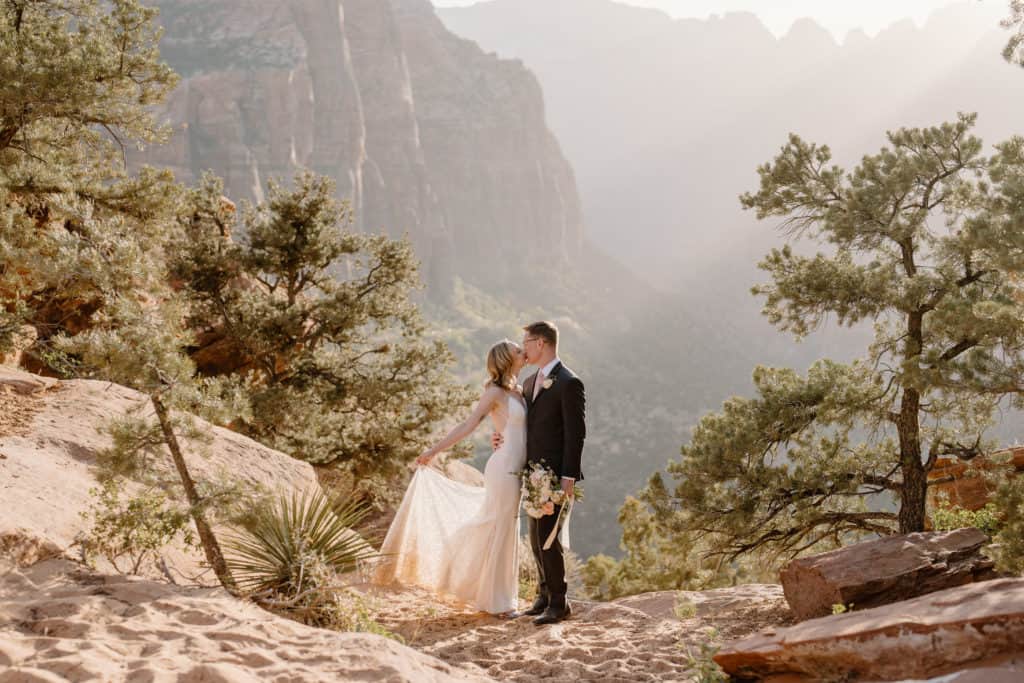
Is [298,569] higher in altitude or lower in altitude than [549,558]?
lower

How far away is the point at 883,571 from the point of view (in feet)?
19.7

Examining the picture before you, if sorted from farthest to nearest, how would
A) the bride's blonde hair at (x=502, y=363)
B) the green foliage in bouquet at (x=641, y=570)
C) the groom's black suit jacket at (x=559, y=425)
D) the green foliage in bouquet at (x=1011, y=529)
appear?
the green foliage in bouquet at (x=641, y=570), the green foliage in bouquet at (x=1011, y=529), the bride's blonde hair at (x=502, y=363), the groom's black suit jacket at (x=559, y=425)

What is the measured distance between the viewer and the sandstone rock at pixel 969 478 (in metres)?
10.4

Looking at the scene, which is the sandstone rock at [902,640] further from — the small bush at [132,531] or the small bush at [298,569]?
the small bush at [132,531]

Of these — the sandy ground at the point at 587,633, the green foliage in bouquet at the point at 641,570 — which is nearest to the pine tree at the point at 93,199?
the sandy ground at the point at 587,633

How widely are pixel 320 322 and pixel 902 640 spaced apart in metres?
15.2

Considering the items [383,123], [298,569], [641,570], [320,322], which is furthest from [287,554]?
Result: [383,123]

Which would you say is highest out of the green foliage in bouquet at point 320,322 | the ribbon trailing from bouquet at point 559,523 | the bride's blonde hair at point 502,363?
the green foliage in bouquet at point 320,322

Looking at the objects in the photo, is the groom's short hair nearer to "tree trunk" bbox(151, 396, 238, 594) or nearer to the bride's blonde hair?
the bride's blonde hair

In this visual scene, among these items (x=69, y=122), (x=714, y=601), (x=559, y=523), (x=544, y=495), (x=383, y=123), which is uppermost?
(x=383, y=123)

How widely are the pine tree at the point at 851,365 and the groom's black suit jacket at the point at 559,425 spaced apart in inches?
188

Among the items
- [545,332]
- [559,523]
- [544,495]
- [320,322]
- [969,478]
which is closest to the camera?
[544,495]

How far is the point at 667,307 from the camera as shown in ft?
413

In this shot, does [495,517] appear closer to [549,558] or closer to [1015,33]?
[549,558]
